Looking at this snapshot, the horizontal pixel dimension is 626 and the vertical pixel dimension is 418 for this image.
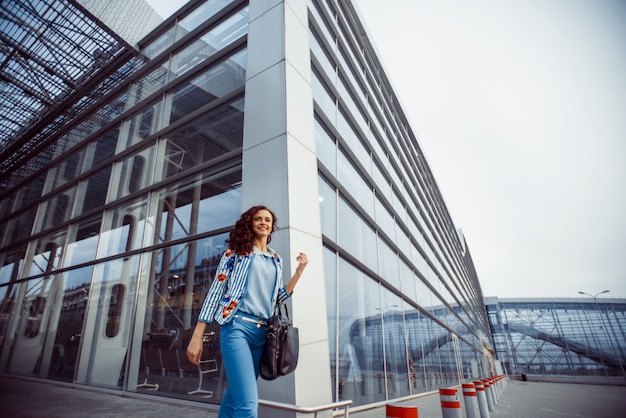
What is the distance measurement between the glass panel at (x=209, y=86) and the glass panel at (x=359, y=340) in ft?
12.6

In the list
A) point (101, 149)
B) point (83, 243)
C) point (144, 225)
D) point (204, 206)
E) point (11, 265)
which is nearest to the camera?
point (204, 206)

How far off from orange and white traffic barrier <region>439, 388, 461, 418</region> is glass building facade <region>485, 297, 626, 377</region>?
61303 mm

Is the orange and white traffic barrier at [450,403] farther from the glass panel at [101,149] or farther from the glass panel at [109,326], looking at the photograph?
the glass panel at [101,149]

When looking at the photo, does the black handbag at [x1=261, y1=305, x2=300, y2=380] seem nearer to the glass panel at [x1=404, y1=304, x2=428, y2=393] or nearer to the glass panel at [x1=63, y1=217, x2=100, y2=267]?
the glass panel at [x1=63, y1=217, x2=100, y2=267]

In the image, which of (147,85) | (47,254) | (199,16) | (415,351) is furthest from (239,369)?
(47,254)

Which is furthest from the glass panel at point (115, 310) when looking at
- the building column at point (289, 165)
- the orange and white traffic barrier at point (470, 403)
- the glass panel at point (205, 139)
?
the orange and white traffic barrier at point (470, 403)

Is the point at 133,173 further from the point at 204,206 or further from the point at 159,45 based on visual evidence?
the point at 159,45

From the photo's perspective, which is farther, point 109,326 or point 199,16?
point 199,16

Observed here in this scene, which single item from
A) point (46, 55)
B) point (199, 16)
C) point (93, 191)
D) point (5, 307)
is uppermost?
point (46, 55)

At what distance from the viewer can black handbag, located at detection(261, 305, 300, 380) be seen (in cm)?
189

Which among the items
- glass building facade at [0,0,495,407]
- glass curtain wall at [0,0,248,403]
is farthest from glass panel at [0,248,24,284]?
glass curtain wall at [0,0,248,403]

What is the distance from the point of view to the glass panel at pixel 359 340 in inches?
191

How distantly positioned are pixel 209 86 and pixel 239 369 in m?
5.89

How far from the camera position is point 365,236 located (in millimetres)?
7289
